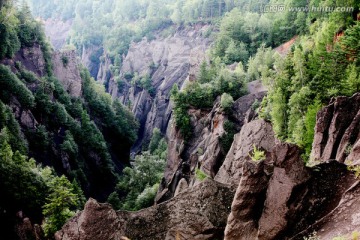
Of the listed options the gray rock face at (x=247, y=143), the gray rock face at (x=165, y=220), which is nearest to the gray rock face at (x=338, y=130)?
the gray rock face at (x=165, y=220)

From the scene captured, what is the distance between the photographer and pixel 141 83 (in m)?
123

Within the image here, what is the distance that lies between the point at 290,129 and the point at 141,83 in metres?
90.6

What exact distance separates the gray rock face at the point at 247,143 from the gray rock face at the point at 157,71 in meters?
64.5

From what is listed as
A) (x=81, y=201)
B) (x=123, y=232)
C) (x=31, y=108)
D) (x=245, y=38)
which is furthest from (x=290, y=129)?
(x=245, y=38)

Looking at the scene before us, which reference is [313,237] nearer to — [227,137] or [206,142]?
[227,137]

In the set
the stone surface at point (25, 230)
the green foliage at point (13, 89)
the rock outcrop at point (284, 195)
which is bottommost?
the stone surface at point (25, 230)

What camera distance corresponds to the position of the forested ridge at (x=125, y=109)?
3703cm

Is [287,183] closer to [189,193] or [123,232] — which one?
[189,193]

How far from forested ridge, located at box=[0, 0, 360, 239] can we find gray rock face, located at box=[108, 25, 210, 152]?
4.01m

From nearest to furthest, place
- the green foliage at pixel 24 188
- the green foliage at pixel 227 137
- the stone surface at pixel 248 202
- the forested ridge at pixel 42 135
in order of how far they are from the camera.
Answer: the stone surface at pixel 248 202, the green foliage at pixel 24 188, the forested ridge at pixel 42 135, the green foliage at pixel 227 137

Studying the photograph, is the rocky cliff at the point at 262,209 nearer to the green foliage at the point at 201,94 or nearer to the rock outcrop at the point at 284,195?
the rock outcrop at the point at 284,195

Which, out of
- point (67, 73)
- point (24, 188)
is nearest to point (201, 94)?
point (24, 188)

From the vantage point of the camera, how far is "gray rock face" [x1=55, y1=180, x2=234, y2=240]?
58.7ft

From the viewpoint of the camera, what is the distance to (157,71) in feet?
417
